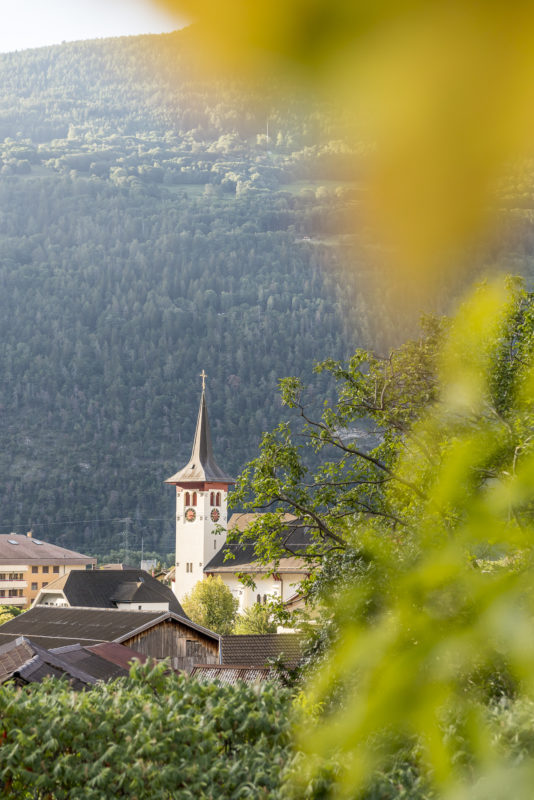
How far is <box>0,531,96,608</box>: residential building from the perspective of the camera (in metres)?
77.8

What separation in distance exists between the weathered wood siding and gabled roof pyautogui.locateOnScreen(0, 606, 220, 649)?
19 centimetres

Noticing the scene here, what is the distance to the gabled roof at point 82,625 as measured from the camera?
88.0 ft

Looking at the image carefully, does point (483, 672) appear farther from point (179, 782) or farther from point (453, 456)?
point (179, 782)

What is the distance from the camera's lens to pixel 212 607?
2164 inches

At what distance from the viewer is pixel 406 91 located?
1343 mm

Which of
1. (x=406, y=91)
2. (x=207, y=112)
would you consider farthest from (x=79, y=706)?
(x=406, y=91)

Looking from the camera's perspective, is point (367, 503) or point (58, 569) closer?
point (367, 503)

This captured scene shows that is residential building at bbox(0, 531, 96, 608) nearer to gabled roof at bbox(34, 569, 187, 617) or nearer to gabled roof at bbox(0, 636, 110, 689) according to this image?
gabled roof at bbox(34, 569, 187, 617)

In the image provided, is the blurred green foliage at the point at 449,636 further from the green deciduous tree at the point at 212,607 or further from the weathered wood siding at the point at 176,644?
the green deciduous tree at the point at 212,607

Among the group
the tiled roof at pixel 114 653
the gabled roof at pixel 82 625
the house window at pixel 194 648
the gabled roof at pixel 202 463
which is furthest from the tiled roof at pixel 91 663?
the gabled roof at pixel 202 463

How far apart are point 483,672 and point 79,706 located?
449cm

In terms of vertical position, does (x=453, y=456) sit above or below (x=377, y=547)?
above

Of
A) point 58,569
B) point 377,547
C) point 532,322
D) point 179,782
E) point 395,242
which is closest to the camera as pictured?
point 377,547

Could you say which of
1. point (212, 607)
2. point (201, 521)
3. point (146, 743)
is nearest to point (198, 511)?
point (201, 521)
